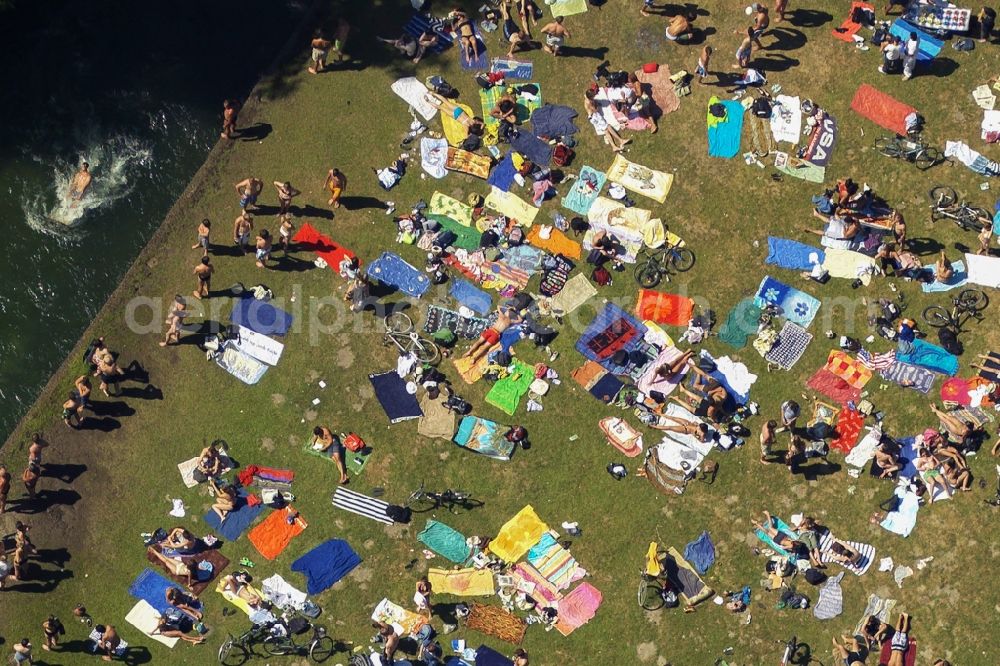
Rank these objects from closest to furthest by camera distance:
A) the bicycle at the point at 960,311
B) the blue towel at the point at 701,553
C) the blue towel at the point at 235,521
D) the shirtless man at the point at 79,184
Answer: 1. the blue towel at the point at 701,553
2. the blue towel at the point at 235,521
3. the bicycle at the point at 960,311
4. the shirtless man at the point at 79,184

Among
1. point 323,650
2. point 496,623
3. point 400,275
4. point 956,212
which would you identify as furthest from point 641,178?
point 323,650

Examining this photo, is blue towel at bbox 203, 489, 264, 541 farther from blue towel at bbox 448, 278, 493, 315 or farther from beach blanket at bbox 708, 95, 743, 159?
beach blanket at bbox 708, 95, 743, 159

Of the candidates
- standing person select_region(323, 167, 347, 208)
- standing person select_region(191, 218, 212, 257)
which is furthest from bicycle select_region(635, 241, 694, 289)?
standing person select_region(191, 218, 212, 257)

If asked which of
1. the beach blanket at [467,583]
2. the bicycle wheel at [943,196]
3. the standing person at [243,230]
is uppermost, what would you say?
the bicycle wheel at [943,196]

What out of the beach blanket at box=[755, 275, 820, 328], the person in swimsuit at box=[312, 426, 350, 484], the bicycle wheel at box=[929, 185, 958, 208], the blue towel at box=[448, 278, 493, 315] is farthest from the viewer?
the blue towel at box=[448, 278, 493, 315]

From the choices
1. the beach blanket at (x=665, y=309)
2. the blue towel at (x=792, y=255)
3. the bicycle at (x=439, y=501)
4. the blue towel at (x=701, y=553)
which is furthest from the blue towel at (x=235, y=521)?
the blue towel at (x=792, y=255)

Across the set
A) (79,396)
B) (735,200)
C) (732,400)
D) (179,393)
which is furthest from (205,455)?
(735,200)

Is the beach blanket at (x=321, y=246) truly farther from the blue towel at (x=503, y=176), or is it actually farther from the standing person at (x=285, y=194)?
the blue towel at (x=503, y=176)
